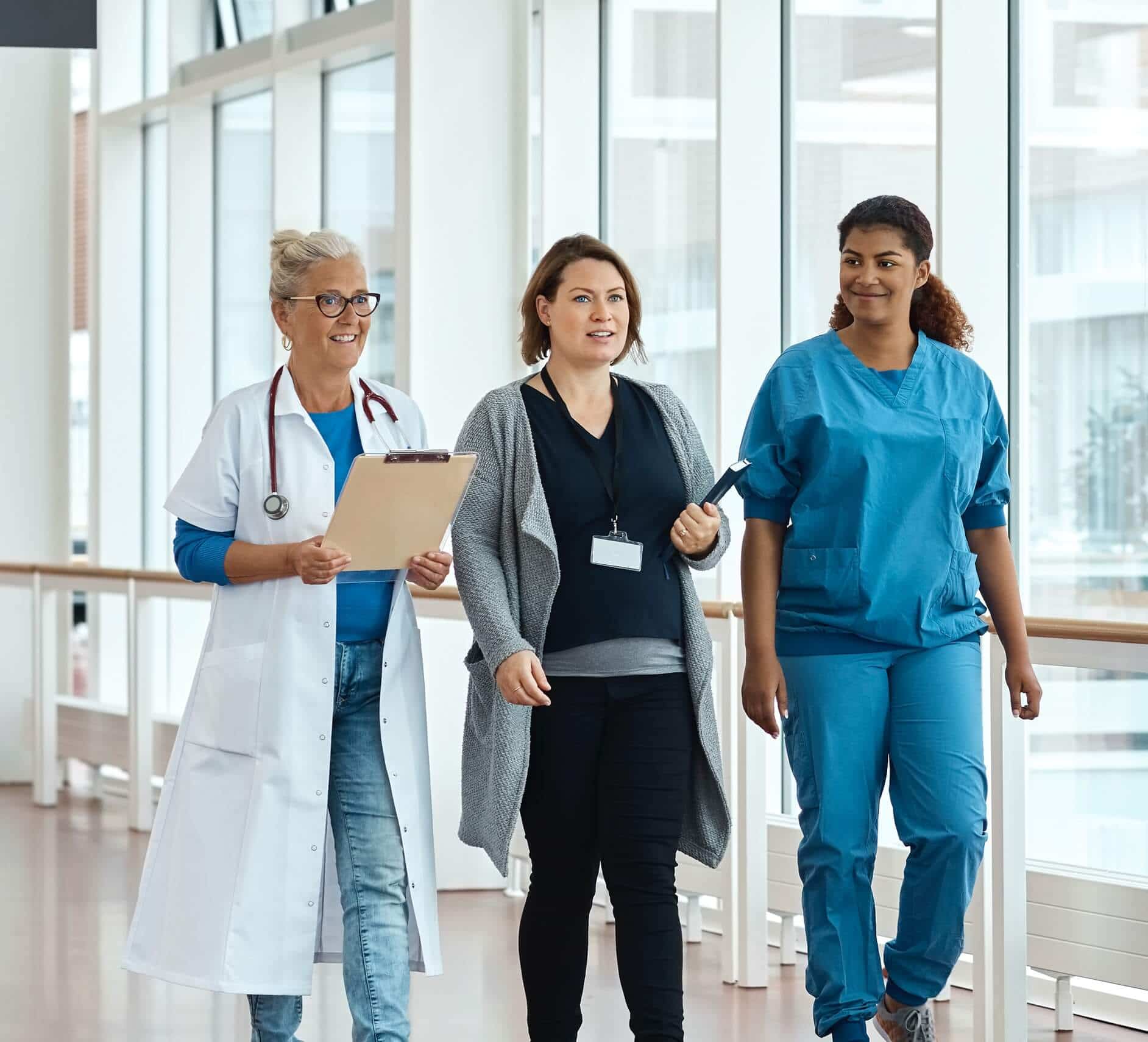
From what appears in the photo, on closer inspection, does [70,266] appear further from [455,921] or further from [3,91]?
[455,921]

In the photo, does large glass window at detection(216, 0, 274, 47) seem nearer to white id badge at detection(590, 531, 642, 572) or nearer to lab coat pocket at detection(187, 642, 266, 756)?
lab coat pocket at detection(187, 642, 266, 756)

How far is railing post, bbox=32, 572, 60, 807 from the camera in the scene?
6.98 m

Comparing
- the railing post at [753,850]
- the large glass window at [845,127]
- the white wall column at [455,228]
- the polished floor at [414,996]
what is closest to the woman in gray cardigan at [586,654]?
the polished floor at [414,996]

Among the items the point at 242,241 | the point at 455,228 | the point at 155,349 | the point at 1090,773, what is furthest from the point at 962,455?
the point at 155,349

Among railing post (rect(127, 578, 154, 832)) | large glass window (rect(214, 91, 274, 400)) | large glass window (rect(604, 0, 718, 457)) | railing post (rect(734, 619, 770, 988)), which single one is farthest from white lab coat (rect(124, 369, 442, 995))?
large glass window (rect(214, 91, 274, 400))

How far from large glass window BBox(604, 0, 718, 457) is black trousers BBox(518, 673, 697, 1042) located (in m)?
2.49

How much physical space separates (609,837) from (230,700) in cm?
65

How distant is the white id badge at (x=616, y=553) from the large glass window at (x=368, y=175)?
162 inches

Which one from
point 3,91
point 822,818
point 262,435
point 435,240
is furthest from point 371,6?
→ point 822,818

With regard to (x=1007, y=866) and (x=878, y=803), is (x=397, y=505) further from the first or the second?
(x=1007, y=866)

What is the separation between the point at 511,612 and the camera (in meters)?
2.73

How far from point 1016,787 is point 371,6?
155 inches

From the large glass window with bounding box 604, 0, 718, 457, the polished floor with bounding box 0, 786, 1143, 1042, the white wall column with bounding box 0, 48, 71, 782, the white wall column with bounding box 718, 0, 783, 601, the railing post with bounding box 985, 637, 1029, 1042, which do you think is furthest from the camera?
the white wall column with bounding box 0, 48, 71, 782

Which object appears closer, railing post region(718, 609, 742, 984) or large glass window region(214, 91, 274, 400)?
railing post region(718, 609, 742, 984)
